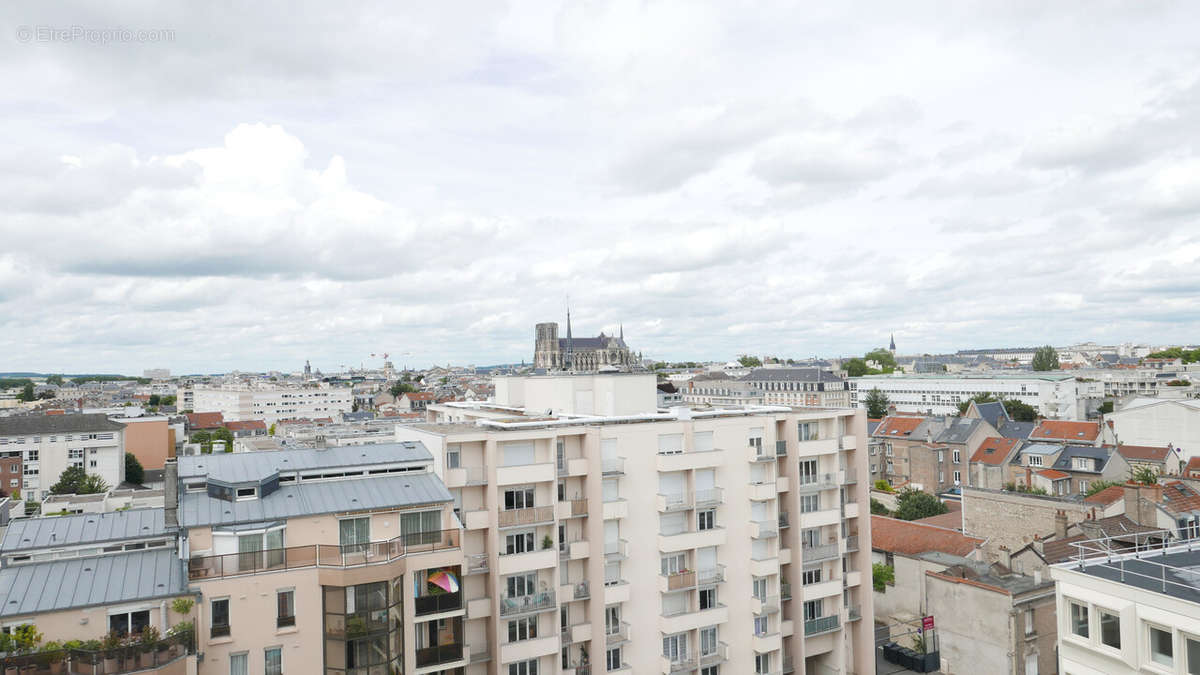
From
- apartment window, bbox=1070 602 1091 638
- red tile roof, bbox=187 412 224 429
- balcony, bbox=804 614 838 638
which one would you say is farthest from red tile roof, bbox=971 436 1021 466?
red tile roof, bbox=187 412 224 429

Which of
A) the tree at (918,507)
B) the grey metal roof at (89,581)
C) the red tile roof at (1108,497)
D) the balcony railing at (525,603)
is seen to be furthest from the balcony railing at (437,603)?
the tree at (918,507)

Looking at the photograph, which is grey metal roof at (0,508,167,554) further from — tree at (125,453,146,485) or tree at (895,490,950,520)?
tree at (125,453,146,485)

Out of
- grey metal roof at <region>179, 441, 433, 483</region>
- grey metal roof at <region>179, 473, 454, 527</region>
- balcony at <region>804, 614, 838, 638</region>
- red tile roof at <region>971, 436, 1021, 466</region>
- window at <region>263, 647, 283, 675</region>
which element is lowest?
balcony at <region>804, 614, 838, 638</region>

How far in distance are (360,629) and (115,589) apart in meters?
7.17

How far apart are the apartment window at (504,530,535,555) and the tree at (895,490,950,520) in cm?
4618

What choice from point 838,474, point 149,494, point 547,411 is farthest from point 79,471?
point 838,474

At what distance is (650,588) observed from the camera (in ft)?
105

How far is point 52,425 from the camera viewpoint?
101500 millimetres

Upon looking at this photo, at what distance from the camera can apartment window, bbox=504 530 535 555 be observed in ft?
96.9

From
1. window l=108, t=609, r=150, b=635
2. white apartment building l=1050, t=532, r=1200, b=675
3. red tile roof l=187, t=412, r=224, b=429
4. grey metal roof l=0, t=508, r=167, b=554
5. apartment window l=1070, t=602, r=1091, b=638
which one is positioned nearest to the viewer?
white apartment building l=1050, t=532, r=1200, b=675

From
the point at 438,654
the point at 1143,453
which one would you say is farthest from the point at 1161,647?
the point at 1143,453

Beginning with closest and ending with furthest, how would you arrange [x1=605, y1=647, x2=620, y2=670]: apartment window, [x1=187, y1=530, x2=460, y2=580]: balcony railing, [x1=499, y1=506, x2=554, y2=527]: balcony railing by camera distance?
[x1=187, y1=530, x2=460, y2=580]: balcony railing
[x1=499, y1=506, x2=554, y2=527]: balcony railing
[x1=605, y1=647, x2=620, y2=670]: apartment window

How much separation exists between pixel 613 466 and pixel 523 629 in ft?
24.7

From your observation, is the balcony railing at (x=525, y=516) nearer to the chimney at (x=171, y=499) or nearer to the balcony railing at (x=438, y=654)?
the balcony railing at (x=438, y=654)
